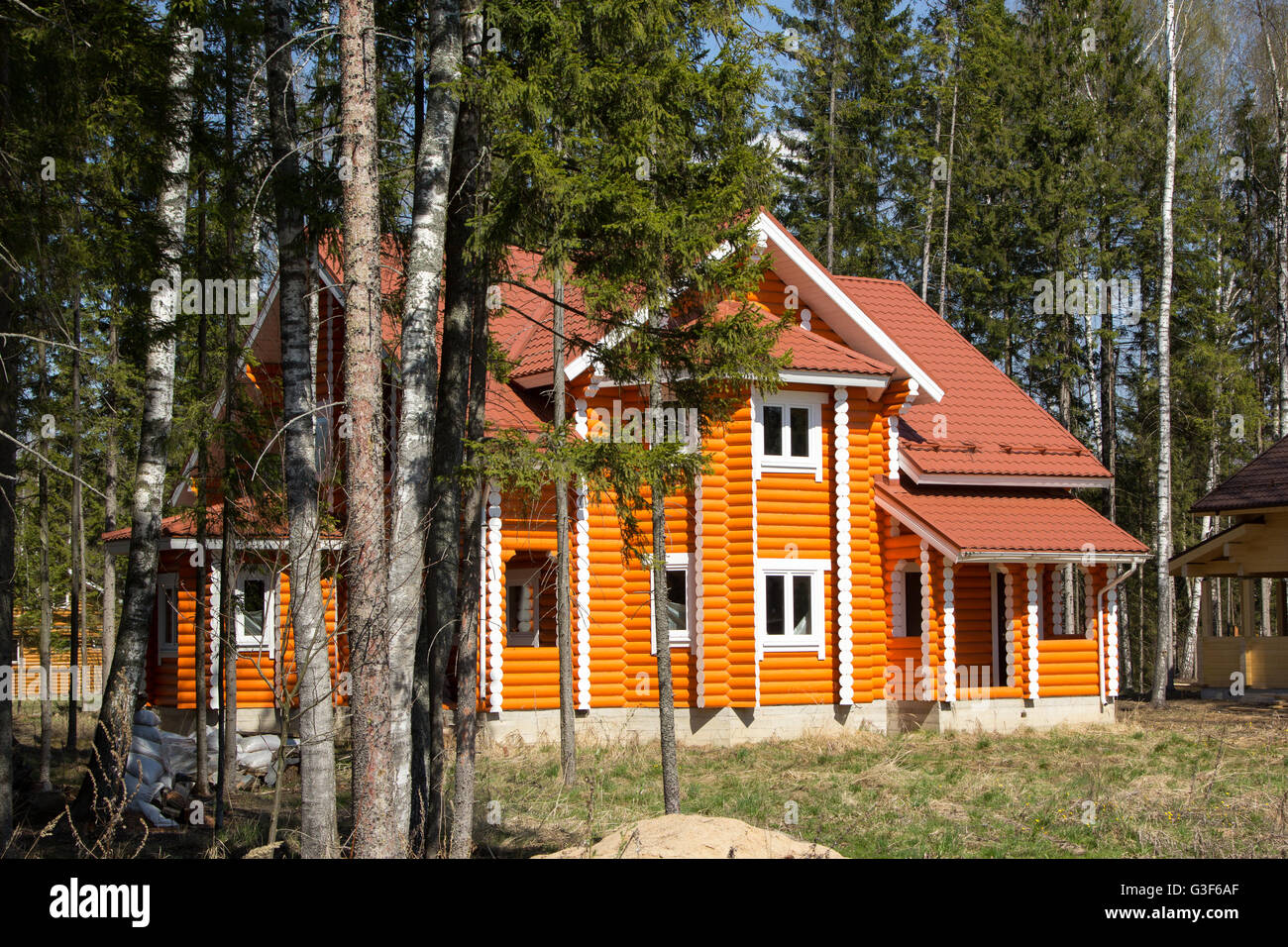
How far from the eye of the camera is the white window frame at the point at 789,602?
2011cm

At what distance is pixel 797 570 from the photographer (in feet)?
67.6

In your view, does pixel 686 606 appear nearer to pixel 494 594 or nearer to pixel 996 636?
pixel 494 594

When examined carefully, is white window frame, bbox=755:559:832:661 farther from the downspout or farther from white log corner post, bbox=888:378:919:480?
the downspout

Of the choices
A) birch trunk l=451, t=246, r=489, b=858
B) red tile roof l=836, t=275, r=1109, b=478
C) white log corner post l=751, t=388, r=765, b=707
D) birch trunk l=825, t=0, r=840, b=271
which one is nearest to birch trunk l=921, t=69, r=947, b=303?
birch trunk l=825, t=0, r=840, b=271

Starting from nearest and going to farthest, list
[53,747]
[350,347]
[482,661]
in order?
[350,347], [482,661], [53,747]

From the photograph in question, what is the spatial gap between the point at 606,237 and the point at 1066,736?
14.4 meters

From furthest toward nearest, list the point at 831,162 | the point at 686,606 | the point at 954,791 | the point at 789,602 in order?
the point at 831,162
the point at 789,602
the point at 686,606
the point at 954,791

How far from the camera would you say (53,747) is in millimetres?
21969

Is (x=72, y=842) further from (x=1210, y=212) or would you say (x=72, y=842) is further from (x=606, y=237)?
(x=1210, y=212)

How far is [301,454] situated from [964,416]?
55.3 ft

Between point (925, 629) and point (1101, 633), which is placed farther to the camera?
point (1101, 633)

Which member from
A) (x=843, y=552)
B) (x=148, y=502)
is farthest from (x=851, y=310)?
(x=148, y=502)
